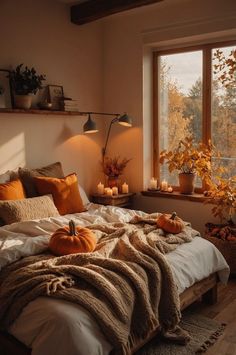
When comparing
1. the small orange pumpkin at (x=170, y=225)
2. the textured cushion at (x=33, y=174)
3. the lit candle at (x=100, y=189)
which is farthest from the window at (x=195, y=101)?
the small orange pumpkin at (x=170, y=225)

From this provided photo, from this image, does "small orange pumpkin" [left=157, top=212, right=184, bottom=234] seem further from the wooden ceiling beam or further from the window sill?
the wooden ceiling beam

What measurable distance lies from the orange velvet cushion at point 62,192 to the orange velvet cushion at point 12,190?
0.58ft

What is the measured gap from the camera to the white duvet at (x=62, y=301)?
Result: 5.54 ft

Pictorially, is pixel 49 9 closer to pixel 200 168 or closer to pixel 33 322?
pixel 200 168

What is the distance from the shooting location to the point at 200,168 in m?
3.77

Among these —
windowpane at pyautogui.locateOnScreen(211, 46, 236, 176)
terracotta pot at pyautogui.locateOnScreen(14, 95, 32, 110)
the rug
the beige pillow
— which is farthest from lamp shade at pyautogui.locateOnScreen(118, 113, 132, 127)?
the rug

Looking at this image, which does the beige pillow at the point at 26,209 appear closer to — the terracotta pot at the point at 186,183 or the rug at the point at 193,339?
the rug at the point at 193,339

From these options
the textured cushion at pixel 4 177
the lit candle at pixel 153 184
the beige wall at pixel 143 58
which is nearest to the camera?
the textured cushion at pixel 4 177

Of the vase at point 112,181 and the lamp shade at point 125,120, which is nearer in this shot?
the lamp shade at point 125,120

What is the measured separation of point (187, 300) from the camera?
101 inches

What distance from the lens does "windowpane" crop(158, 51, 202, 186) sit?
13.2 ft

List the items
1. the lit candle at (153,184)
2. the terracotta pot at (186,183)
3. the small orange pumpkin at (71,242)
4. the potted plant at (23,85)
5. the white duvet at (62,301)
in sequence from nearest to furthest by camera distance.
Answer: the white duvet at (62,301) → the small orange pumpkin at (71,242) → the potted plant at (23,85) → the terracotta pot at (186,183) → the lit candle at (153,184)

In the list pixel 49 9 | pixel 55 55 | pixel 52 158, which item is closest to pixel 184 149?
pixel 52 158

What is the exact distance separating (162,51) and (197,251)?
2.43 m
